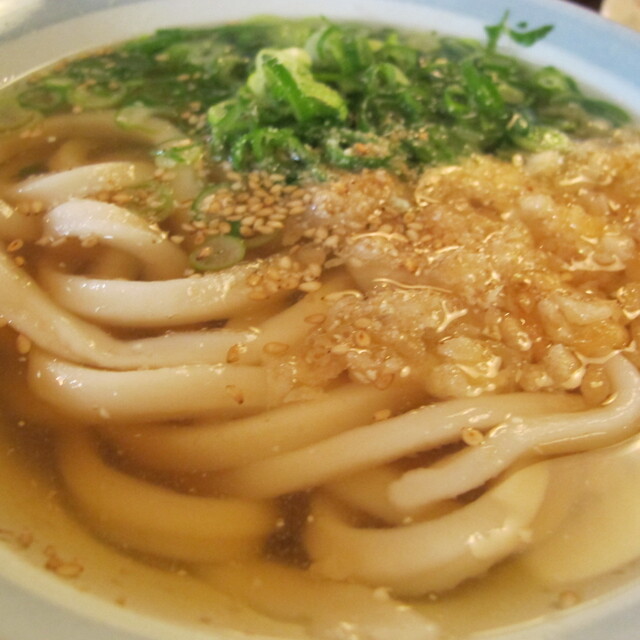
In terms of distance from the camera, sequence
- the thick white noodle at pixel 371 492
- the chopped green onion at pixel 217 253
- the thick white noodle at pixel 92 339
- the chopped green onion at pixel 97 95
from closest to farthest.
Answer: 1. the thick white noodle at pixel 371 492
2. the thick white noodle at pixel 92 339
3. the chopped green onion at pixel 217 253
4. the chopped green onion at pixel 97 95

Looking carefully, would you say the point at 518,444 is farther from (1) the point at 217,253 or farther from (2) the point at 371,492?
(1) the point at 217,253

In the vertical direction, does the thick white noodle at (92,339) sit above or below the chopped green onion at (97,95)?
below

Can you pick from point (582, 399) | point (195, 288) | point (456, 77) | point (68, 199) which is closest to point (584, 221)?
point (582, 399)

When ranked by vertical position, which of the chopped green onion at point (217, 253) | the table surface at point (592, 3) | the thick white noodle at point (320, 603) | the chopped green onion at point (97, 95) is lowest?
the thick white noodle at point (320, 603)

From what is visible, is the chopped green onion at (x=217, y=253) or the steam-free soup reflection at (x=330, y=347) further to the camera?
the chopped green onion at (x=217, y=253)

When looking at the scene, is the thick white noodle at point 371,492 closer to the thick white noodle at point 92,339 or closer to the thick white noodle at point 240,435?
the thick white noodle at point 240,435

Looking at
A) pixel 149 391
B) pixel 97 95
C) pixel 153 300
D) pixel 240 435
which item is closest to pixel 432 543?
pixel 240 435

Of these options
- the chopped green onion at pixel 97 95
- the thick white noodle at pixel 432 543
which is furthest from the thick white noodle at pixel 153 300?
the chopped green onion at pixel 97 95

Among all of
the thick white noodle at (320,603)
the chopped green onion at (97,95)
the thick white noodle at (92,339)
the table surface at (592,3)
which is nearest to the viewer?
the thick white noodle at (320,603)
